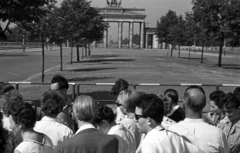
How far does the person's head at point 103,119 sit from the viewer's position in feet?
13.6

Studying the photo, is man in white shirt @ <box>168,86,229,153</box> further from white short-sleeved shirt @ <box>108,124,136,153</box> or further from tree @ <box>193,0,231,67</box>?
tree @ <box>193,0,231,67</box>

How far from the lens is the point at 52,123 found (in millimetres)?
4723

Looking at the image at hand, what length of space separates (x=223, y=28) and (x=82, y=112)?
32679 millimetres

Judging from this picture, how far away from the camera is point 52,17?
26.9 metres

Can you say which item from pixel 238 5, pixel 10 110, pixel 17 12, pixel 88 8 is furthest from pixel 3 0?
pixel 88 8

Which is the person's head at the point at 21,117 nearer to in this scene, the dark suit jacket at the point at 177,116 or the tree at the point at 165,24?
the dark suit jacket at the point at 177,116

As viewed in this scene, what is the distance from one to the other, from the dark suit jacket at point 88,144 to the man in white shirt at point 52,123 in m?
1.23

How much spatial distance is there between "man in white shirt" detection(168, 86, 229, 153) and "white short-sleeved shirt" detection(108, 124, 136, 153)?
1.92 ft

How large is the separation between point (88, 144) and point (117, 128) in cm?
95

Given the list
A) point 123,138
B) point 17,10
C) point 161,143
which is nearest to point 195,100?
point 123,138

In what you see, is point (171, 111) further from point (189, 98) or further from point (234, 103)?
point (189, 98)

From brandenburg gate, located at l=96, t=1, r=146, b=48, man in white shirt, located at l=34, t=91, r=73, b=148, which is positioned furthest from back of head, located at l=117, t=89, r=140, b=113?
brandenburg gate, located at l=96, t=1, r=146, b=48

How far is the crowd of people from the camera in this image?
3.44 metres

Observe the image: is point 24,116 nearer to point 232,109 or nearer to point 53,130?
point 53,130
